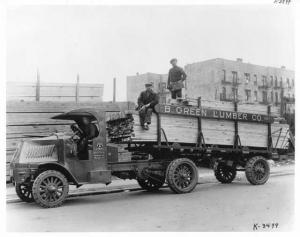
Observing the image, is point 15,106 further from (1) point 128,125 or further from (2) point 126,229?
(2) point 126,229

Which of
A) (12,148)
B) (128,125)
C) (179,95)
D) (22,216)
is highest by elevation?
(179,95)

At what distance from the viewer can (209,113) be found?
12242 mm

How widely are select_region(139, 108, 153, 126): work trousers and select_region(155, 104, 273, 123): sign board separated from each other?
0.85 ft

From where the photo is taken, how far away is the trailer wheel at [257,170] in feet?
43.2

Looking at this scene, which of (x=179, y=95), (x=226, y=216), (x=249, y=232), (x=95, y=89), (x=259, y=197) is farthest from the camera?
(x=95, y=89)

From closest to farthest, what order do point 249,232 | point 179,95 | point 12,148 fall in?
point 249,232 < point 179,95 < point 12,148

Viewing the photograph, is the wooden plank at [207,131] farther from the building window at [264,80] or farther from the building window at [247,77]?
the building window at [264,80]

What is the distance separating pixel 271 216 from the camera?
830 centimetres

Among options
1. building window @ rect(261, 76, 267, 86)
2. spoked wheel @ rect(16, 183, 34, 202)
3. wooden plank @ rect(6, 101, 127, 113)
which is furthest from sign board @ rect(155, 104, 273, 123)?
building window @ rect(261, 76, 267, 86)

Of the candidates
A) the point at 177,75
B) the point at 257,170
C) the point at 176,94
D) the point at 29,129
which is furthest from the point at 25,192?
the point at 257,170

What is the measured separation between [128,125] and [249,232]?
472cm

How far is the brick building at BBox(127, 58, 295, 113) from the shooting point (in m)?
48.2

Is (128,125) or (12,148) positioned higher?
(128,125)

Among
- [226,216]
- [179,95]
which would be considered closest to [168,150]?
[179,95]
